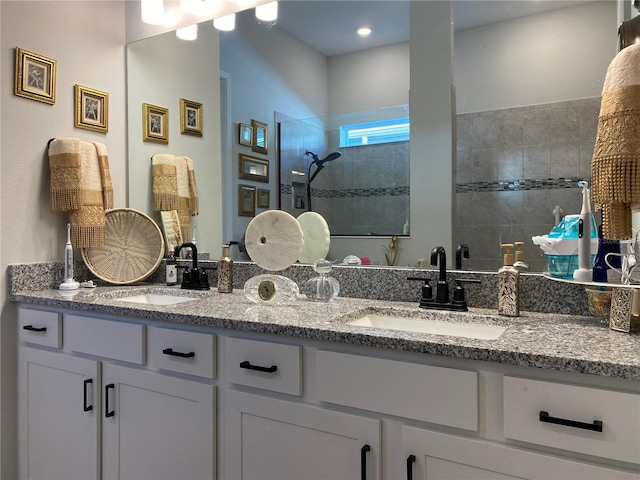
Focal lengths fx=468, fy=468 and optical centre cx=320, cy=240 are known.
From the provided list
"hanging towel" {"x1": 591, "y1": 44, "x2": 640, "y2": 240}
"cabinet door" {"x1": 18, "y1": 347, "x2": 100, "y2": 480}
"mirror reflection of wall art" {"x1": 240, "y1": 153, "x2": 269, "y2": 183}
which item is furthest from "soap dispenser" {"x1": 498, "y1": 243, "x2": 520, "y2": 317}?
"cabinet door" {"x1": 18, "y1": 347, "x2": 100, "y2": 480}

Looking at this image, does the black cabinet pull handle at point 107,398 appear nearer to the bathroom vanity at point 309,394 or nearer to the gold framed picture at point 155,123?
the bathroom vanity at point 309,394

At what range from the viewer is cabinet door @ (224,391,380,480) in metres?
1.12

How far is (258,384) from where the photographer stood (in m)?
1.27

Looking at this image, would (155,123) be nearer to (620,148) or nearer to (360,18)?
(360,18)

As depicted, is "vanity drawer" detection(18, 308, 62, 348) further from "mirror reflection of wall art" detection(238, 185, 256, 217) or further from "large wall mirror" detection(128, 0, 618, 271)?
"mirror reflection of wall art" detection(238, 185, 256, 217)

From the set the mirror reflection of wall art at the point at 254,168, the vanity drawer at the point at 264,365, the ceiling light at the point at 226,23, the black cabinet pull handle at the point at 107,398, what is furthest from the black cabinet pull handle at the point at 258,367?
the ceiling light at the point at 226,23

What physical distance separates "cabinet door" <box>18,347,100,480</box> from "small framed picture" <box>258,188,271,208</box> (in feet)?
2.86

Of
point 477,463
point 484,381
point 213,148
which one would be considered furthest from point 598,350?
point 213,148

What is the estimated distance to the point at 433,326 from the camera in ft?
4.62

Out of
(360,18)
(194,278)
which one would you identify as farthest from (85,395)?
(360,18)

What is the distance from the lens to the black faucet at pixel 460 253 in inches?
61.1

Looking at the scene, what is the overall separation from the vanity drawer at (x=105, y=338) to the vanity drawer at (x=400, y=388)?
0.67 meters

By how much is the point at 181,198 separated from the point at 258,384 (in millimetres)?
1247

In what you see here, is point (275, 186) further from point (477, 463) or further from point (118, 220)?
point (477, 463)
